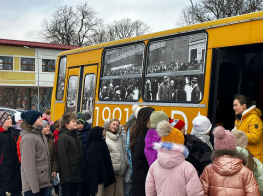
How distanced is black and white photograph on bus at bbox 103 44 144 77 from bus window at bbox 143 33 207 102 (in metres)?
0.31

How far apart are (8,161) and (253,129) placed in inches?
140

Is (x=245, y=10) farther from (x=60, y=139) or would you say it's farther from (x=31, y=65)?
(x=60, y=139)

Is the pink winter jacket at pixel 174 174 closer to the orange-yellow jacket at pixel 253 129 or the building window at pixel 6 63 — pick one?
the orange-yellow jacket at pixel 253 129

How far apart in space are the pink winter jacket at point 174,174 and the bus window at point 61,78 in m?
7.08

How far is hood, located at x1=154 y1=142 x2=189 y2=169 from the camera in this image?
3209 millimetres

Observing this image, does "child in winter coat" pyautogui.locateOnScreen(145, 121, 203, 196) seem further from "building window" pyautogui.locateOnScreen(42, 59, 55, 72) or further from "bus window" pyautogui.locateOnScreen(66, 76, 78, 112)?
"building window" pyautogui.locateOnScreen(42, 59, 55, 72)

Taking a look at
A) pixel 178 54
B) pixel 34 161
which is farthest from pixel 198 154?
pixel 178 54

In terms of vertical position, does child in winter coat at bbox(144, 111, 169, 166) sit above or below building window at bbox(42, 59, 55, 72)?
below

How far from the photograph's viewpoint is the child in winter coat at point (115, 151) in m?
5.88

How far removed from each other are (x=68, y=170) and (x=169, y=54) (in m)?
2.78

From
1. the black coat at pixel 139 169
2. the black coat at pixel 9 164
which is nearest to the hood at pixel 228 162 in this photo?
the black coat at pixel 139 169

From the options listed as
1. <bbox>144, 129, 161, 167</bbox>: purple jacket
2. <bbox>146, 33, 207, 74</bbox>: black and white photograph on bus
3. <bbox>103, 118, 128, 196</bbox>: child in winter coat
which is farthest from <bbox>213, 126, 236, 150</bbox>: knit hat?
<bbox>103, 118, 128, 196</bbox>: child in winter coat

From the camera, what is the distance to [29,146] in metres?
4.75

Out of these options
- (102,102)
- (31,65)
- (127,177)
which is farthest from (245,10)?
(127,177)
